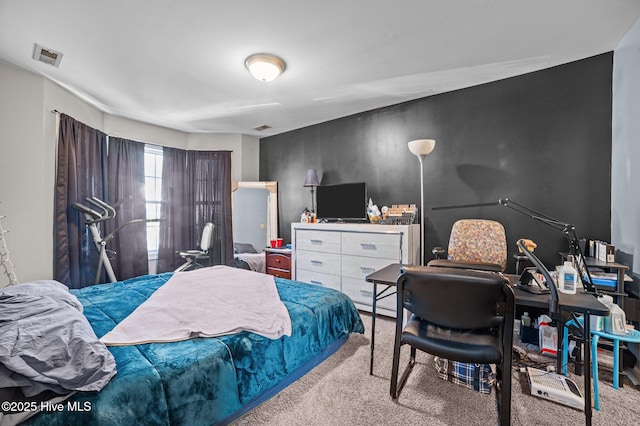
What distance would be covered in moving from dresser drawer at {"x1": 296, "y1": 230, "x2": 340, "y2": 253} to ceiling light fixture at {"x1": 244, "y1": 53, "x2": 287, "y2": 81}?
189cm

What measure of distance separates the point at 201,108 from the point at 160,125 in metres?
1.25

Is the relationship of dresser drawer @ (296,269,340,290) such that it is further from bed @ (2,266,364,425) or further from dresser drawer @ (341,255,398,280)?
bed @ (2,266,364,425)

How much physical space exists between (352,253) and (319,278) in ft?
2.01

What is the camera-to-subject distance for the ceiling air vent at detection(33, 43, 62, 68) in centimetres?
235

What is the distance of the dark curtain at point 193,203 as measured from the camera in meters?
4.58

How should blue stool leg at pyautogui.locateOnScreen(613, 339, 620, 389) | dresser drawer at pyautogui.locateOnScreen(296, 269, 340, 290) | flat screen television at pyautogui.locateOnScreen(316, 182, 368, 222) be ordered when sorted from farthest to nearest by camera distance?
flat screen television at pyautogui.locateOnScreen(316, 182, 368, 222) → dresser drawer at pyautogui.locateOnScreen(296, 269, 340, 290) → blue stool leg at pyautogui.locateOnScreen(613, 339, 620, 389)

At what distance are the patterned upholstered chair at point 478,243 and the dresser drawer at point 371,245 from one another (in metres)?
0.44

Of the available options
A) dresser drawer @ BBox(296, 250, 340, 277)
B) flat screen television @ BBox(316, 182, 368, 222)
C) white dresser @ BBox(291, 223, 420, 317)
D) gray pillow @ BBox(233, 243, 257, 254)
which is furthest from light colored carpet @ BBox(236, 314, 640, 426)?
gray pillow @ BBox(233, 243, 257, 254)

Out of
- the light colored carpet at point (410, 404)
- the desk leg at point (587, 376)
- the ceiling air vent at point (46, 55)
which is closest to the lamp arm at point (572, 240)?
the desk leg at point (587, 376)

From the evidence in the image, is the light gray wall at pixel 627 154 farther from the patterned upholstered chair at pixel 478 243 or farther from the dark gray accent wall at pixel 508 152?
the patterned upholstered chair at pixel 478 243

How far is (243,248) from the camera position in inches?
194

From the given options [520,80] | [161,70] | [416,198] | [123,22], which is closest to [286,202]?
[416,198]

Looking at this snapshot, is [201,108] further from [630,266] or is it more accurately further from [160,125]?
[630,266]

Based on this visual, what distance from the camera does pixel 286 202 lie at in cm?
488
